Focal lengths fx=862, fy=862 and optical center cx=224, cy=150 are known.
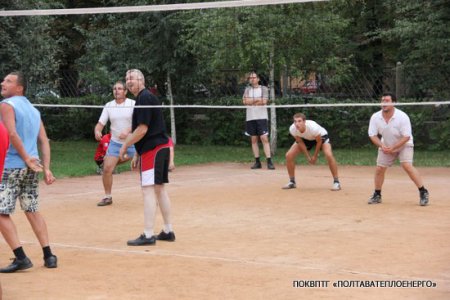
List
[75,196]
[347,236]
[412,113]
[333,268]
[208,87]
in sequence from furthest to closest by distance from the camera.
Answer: [208,87] < [412,113] < [75,196] < [347,236] < [333,268]

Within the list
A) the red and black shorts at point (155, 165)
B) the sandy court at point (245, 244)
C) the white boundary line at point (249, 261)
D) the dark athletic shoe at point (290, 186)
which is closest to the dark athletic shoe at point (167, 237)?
the sandy court at point (245, 244)

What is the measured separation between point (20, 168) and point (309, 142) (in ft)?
21.4

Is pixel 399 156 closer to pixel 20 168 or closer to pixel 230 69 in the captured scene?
pixel 20 168

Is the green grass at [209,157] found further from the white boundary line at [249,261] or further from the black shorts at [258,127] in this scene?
the white boundary line at [249,261]

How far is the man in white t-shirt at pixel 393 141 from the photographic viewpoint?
38.0 ft

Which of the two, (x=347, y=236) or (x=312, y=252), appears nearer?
(x=312, y=252)

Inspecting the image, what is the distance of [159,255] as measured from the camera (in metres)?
8.48

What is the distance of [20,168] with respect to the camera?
7.81 m

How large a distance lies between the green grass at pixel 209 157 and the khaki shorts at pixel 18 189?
25.7 ft

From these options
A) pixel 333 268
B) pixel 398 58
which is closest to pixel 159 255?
pixel 333 268

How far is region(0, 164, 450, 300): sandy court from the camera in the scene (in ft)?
23.3

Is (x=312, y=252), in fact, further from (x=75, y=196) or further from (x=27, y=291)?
(x=75, y=196)

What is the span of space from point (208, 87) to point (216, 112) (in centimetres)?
70

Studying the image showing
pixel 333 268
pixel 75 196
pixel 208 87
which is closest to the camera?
pixel 333 268
